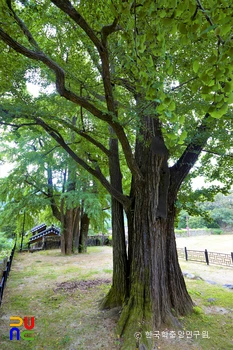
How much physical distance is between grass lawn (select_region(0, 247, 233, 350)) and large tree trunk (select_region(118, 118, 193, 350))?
247 mm

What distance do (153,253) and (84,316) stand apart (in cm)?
177

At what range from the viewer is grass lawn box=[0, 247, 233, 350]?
3.02m

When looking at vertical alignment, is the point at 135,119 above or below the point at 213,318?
above

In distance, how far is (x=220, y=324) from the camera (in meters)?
3.59

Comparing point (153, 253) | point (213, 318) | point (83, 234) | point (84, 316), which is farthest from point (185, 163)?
point (83, 234)

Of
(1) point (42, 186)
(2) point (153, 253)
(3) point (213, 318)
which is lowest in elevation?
(3) point (213, 318)

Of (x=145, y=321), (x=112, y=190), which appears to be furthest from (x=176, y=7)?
(x=145, y=321)

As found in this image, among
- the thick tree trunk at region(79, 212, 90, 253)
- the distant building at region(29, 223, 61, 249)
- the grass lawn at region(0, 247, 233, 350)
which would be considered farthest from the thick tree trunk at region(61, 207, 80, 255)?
the grass lawn at region(0, 247, 233, 350)

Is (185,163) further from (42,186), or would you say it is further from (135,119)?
(42,186)

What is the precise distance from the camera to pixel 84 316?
3.82 meters

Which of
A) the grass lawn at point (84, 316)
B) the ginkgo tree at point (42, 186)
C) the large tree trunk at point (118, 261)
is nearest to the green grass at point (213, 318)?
the grass lawn at point (84, 316)

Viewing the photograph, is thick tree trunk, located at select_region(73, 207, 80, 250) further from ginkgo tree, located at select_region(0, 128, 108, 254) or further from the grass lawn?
the grass lawn

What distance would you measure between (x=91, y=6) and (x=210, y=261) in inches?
417

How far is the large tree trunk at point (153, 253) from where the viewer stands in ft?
10.9
